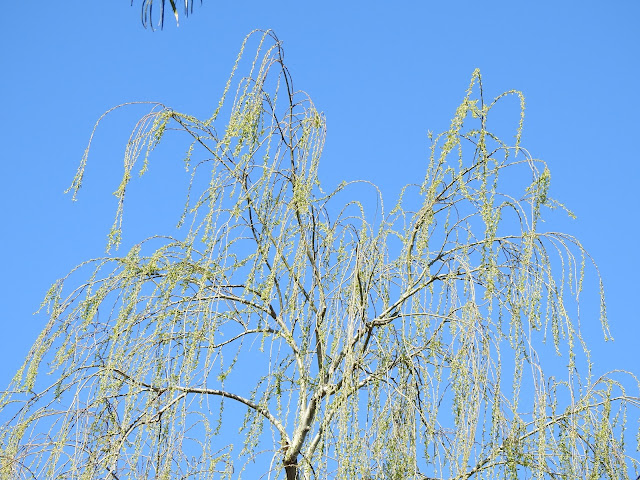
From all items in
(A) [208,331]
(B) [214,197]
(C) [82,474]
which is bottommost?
(C) [82,474]

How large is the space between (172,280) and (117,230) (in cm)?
25

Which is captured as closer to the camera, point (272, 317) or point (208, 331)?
point (208, 331)

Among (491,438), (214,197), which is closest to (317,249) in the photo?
(214,197)

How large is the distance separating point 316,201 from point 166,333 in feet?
2.41

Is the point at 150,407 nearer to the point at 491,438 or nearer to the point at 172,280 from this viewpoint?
the point at 172,280

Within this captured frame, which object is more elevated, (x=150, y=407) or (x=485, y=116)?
(x=485, y=116)

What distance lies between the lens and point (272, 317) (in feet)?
10.8

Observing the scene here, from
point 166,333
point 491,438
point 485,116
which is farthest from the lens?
point 485,116

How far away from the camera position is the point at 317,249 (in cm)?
330

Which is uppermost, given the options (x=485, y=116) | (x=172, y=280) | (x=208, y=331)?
(x=485, y=116)

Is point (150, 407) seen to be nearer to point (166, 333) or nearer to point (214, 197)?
point (166, 333)

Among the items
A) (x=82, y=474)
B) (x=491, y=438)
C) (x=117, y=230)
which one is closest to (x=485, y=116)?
(x=491, y=438)

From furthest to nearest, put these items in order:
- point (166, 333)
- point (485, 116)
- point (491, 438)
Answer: point (485, 116) → point (166, 333) → point (491, 438)

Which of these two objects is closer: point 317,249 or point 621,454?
point 621,454
